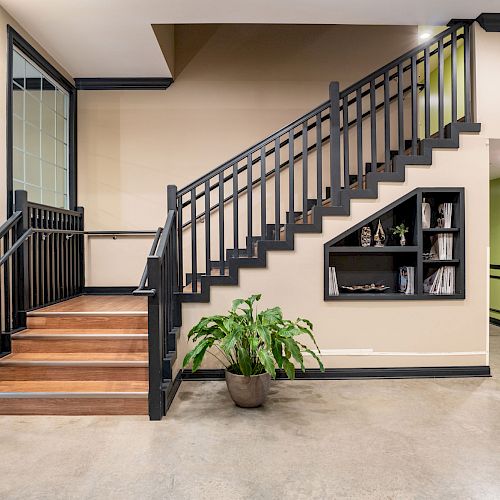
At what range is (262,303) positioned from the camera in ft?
13.0

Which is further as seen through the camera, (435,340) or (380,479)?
(435,340)

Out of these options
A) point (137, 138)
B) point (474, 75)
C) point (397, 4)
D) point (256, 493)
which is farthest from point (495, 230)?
point (256, 493)

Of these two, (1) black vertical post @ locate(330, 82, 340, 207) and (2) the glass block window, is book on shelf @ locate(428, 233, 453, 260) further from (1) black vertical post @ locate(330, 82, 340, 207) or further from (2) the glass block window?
(2) the glass block window

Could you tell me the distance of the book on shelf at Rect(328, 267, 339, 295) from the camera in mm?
3991

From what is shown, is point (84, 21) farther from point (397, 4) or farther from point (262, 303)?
point (262, 303)

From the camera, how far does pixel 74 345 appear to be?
3.58 meters

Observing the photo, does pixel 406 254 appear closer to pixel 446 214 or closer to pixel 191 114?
pixel 446 214

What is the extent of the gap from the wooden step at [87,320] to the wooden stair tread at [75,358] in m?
0.30

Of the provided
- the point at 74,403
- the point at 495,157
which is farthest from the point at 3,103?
the point at 495,157

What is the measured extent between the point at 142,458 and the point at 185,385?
1.28 m

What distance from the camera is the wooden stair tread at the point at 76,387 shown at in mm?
3137

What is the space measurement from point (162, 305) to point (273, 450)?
51.1 inches

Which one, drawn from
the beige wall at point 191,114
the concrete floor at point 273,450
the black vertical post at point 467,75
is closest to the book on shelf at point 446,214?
the black vertical post at point 467,75

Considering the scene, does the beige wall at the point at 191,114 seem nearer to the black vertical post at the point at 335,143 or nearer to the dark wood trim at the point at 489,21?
the black vertical post at the point at 335,143
